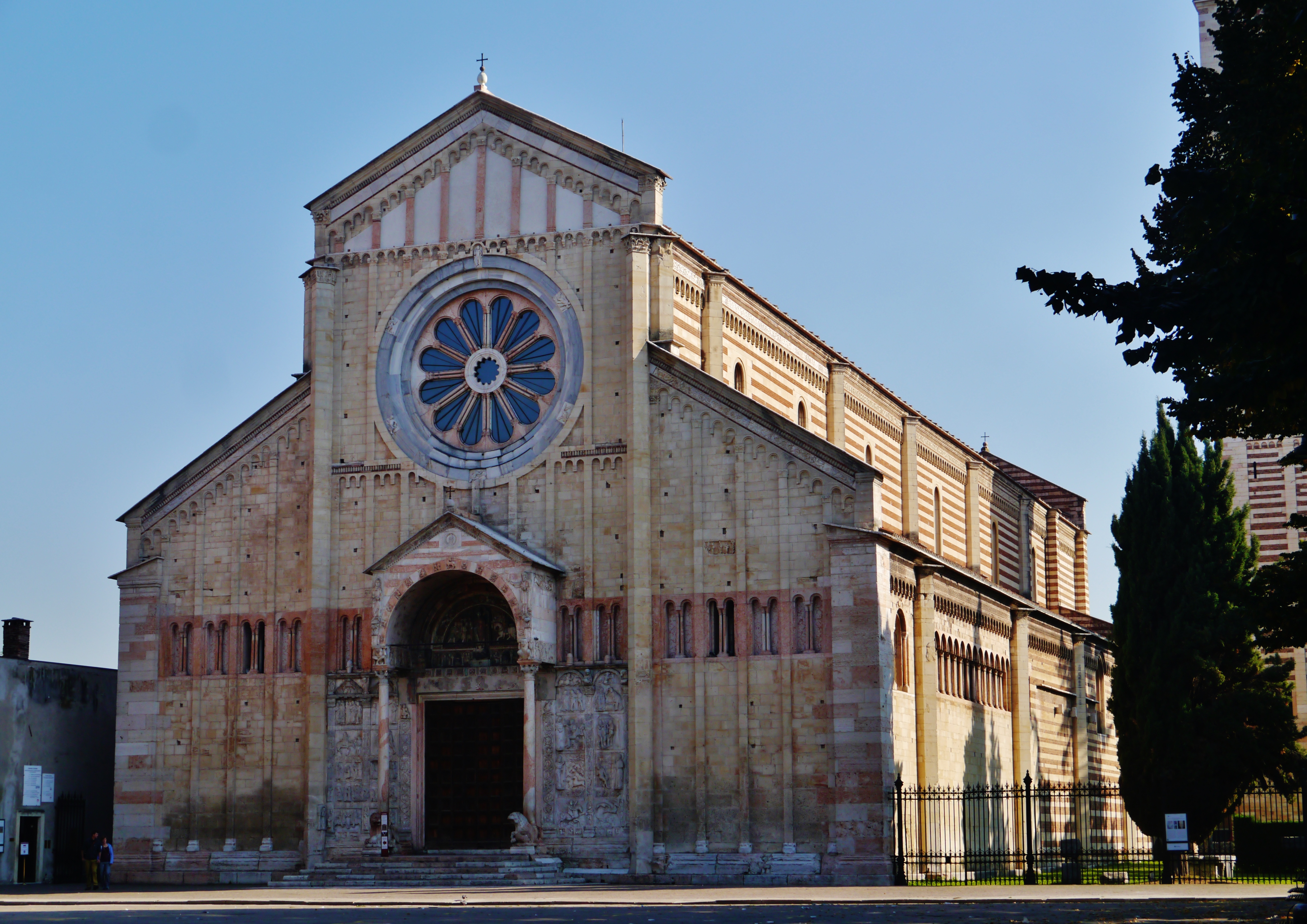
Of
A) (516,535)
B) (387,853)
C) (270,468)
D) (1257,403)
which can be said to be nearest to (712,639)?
(516,535)

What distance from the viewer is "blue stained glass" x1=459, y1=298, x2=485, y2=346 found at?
4203cm

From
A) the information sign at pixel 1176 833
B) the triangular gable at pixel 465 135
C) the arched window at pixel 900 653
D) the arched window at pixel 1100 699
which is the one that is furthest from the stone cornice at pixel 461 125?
the arched window at pixel 1100 699

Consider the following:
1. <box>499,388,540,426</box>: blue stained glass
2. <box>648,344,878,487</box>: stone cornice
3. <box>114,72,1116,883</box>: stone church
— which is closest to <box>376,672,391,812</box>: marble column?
<box>114,72,1116,883</box>: stone church

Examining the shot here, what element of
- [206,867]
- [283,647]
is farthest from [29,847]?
[283,647]

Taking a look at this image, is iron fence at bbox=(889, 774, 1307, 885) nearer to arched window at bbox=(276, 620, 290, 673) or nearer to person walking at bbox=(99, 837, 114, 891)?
arched window at bbox=(276, 620, 290, 673)

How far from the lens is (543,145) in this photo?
1644 inches

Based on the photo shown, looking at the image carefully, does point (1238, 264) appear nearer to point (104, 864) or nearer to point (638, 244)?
point (638, 244)

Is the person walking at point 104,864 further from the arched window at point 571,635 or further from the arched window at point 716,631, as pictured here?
the arched window at point 716,631

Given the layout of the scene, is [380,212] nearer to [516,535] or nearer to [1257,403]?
[516,535]

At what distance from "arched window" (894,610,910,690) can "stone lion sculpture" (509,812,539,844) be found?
8715 millimetres

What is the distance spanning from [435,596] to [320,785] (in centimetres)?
508

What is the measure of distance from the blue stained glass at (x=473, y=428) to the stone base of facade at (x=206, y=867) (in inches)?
410

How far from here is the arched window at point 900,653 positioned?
1553 inches

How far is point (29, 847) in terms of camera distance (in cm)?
4269
